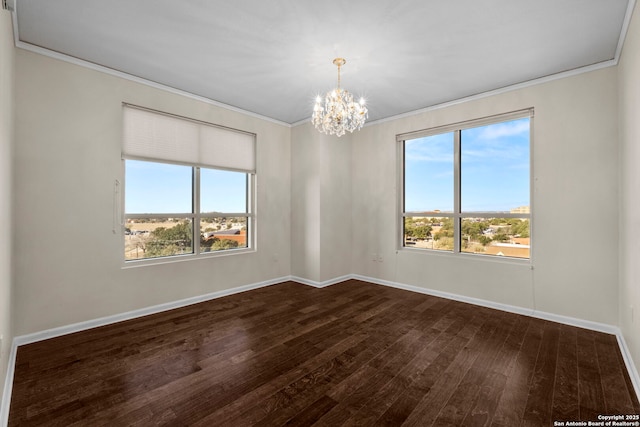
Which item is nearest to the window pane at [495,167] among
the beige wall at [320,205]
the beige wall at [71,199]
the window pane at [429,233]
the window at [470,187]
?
the window at [470,187]

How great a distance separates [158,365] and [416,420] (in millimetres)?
2036

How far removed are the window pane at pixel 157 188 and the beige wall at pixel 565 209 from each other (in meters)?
3.83

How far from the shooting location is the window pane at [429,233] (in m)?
4.48

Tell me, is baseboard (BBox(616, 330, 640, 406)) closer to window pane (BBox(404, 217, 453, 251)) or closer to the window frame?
window pane (BBox(404, 217, 453, 251))

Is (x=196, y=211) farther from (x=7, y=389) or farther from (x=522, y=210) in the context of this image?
(x=522, y=210)

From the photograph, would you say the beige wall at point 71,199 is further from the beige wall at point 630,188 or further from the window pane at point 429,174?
the beige wall at point 630,188

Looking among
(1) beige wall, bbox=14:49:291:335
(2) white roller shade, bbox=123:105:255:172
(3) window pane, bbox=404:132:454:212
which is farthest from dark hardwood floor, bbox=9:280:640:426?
(2) white roller shade, bbox=123:105:255:172

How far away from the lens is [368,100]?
425 centimetres

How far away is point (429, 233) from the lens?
15.3 feet

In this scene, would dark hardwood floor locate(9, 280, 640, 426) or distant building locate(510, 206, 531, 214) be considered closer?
dark hardwood floor locate(9, 280, 640, 426)

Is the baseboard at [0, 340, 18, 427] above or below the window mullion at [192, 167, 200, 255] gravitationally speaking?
below

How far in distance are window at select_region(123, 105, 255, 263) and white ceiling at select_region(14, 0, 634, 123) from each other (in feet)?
2.17

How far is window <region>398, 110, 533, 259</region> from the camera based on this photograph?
3.82 m

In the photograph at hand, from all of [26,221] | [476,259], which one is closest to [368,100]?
[476,259]
